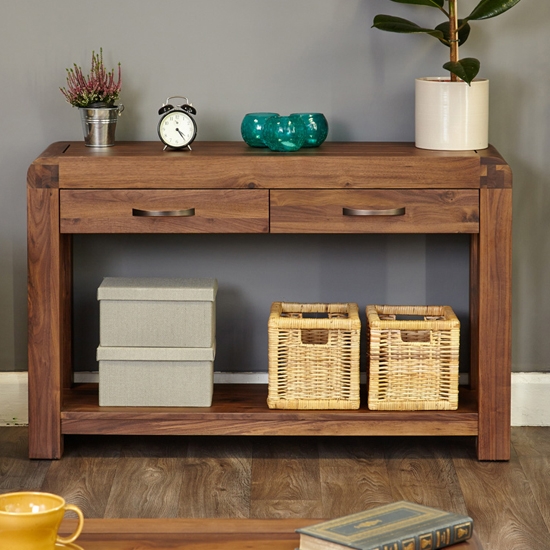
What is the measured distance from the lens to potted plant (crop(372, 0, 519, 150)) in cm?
290

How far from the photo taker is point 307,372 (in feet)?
9.68

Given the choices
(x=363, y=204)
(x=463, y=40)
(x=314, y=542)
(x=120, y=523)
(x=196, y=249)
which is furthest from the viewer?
(x=196, y=249)

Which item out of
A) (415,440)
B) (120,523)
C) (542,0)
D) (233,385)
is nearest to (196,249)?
(233,385)

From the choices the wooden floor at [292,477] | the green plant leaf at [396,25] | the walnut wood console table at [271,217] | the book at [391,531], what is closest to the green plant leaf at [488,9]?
the green plant leaf at [396,25]

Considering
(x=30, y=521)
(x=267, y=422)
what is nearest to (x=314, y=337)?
(x=267, y=422)

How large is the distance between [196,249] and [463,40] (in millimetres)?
1116

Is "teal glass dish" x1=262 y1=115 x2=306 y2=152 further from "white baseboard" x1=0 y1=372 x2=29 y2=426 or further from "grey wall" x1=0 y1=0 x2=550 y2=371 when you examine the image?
"white baseboard" x1=0 y1=372 x2=29 y2=426

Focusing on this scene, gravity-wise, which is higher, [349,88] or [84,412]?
[349,88]

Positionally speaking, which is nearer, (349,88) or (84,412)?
(84,412)

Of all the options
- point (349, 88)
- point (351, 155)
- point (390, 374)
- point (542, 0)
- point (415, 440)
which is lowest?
point (415, 440)

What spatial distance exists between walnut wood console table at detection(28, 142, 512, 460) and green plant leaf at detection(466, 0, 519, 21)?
408 millimetres

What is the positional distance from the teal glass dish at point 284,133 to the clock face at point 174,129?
26cm

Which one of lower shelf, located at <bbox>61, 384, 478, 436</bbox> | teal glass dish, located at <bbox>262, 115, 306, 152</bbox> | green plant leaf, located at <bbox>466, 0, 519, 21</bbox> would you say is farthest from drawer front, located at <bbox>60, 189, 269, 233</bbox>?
green plant leaf, located at <bbox>466, 0, 519, 21</bbox>

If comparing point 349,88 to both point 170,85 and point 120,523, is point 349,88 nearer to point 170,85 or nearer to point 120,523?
point 170,85
